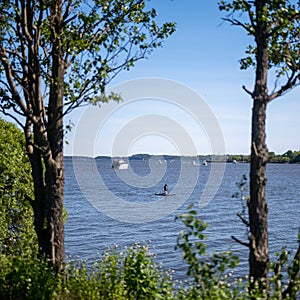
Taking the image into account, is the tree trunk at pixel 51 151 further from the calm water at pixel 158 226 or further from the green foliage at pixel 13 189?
the calm water at pixel 158 226

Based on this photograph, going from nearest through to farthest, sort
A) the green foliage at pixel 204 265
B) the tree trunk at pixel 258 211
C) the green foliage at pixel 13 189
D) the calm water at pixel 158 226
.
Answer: the green foliage at pixel 204 265 < the tree trunk at pixel 258 211 < the green foliage at pixel 13 189 < the calm water at pixel 158 226

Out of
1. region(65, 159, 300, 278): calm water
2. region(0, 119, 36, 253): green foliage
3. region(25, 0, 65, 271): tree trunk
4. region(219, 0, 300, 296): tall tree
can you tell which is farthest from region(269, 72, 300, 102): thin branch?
region(65, 159, 300, 278): calm water

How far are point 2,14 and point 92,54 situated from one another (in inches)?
69.2

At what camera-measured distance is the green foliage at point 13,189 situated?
14.8m

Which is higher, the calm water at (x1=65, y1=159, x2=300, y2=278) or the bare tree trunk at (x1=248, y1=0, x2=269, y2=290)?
the bare tree trunk at (x1=248, y1=0, x2=269, y2=290)

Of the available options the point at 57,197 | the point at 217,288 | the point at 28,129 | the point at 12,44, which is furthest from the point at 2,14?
the point at 217,288

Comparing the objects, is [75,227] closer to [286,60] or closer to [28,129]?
[28,129]

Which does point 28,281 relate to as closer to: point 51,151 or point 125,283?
point 125,283

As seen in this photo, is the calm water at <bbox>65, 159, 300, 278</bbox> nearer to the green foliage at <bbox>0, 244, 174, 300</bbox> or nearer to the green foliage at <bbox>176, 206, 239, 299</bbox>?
the green foliage at <bbox>0, 244, 174, 300</bbox>

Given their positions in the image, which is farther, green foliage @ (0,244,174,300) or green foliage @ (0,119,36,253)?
green foliage @ (0,119,36,253)

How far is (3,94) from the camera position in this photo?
983 cm

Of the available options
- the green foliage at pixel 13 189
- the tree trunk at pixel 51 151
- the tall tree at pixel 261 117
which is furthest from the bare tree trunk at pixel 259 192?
the green foliage at pixel 13 189

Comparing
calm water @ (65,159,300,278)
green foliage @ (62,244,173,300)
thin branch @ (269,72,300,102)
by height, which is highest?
thin branch @ (269,72,300,102)

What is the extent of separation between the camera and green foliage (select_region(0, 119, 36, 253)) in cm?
1477
